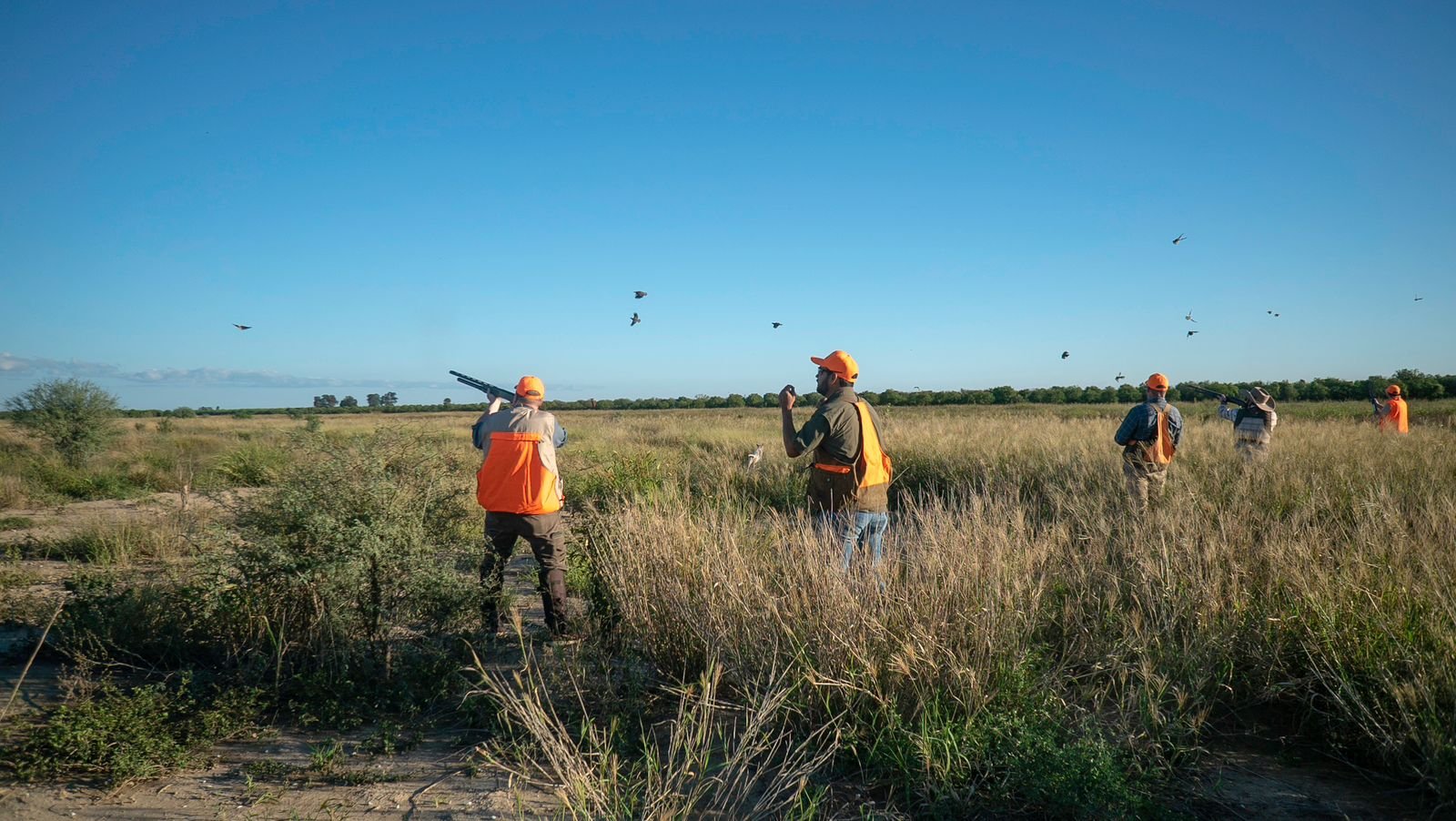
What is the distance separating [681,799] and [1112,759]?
1736 millimetres

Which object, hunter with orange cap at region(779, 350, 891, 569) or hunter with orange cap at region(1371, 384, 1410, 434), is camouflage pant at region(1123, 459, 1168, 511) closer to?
hunter with orange cap at region(779, 350, 891, 569)

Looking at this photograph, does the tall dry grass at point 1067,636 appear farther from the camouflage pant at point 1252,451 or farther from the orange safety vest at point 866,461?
the camouflage pant at point 1252,451

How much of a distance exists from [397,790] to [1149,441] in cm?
744

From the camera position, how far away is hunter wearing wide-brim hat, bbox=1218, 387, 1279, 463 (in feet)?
29.0

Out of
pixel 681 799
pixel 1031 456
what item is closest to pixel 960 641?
pixel 681 799

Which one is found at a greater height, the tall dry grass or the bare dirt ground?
the tall dry grass

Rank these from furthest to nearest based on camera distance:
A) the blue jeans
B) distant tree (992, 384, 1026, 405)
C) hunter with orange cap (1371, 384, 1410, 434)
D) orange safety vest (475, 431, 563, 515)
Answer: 1. distant tree (992, 384, 1026, 405)
2. hunter with orange cap (1371, 384, 1410, 434)
3. orange safety vest (475, 431, 563, 515)
4. the blue jeans

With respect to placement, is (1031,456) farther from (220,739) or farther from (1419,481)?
(220,739)

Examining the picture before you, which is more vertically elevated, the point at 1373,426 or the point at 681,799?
the point at 1373,426

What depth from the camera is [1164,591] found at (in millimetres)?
4031

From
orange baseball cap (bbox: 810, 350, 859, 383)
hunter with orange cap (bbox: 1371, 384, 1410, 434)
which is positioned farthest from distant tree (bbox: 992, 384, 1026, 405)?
orange baseball cap (bbox: 810, 350, 859, 383)

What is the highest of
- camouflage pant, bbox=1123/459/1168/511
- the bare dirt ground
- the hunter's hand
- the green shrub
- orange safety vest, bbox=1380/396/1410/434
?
the hunter's hand

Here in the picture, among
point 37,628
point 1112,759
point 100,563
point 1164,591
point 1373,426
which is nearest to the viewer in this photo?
point 1112,759

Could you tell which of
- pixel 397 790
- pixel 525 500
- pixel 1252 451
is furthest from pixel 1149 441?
pixel 397 790
